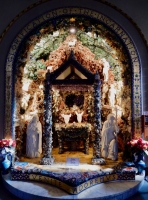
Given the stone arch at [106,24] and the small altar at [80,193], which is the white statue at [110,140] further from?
the small altar at [80,193]

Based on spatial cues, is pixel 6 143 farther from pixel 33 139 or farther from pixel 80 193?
pixel 80 193

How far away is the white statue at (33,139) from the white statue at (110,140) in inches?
97.8

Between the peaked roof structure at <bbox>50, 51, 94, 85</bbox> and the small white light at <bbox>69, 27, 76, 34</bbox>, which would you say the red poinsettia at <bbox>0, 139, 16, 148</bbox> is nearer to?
the peaked roof structure at <bbox>50, 51, 94, 85</bbox>

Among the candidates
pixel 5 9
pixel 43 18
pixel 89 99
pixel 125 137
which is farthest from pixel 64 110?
pixel 5 9

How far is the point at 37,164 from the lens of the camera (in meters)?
8.16

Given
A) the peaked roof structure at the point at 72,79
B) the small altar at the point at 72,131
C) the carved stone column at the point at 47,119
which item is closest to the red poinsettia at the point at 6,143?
the carved stone column at the point at 47,119

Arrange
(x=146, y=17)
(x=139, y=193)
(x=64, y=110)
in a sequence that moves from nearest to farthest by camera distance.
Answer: (x=139, y=193) < (x=146, y=17) < (x=64, y=110)

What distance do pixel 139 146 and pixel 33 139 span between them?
3988 millimetres

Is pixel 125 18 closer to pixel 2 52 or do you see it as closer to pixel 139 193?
pixel 2 52

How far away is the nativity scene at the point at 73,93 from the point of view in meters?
8.30

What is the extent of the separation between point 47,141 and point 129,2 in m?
5.72

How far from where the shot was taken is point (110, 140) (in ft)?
28.5

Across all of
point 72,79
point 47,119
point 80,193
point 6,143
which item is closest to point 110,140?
point 47,119

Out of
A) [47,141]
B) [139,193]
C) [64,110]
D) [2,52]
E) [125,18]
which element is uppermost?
[125,18]
